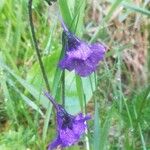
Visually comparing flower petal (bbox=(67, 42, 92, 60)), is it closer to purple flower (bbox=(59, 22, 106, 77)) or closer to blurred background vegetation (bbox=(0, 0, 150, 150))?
purple flower (bbox=(59, 22, 106, 77))

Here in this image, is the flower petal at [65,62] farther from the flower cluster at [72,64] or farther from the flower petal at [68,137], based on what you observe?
the flower petal at [68,137]

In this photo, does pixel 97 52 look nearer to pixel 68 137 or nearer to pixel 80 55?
pixel 80 55

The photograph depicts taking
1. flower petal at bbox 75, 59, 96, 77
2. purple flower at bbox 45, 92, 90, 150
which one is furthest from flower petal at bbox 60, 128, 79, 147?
flower petal at bbox 75, 59, 96, 77

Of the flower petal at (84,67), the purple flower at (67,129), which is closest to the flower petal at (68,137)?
the purple flower at (67,129)

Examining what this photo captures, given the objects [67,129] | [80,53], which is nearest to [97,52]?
[80,53]

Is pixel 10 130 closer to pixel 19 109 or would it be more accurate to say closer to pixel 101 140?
pixel 19 109

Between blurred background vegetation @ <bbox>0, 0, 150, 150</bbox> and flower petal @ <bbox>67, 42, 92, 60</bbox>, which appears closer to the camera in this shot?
flower petal @ <bbox>67, 42, 92, 60</bbox>
